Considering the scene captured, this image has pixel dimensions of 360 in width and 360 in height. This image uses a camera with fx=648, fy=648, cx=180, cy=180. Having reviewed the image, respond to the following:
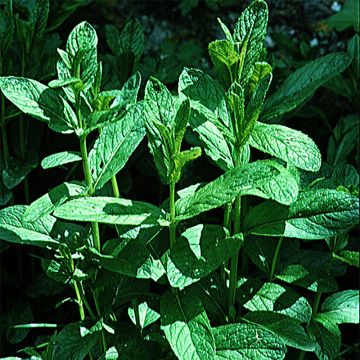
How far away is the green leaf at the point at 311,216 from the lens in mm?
946

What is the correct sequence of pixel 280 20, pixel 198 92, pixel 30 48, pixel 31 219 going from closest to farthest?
pixel 31 219
pixel 198 92
pixel 30 48
pixel 280 20

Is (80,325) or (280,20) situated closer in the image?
(80,325)

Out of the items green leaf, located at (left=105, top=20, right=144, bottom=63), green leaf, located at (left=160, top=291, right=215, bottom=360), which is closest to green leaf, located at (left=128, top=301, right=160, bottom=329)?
green leaf, located at (left=160, top=291, right=215, bottom=360)

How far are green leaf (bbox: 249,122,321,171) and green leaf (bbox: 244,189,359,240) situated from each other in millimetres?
73

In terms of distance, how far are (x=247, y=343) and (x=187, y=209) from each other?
227mm

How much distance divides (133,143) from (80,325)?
300 mm

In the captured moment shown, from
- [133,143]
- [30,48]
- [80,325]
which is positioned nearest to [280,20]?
[30,48]

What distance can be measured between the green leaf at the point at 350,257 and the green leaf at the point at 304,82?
0.85 feet

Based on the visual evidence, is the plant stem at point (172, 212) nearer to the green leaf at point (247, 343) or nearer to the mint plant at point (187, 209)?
the mint plant at point (187, 209)

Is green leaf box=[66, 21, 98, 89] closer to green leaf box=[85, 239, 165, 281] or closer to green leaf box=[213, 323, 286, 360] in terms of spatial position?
green leaf box=[85, 239, 165, 281]

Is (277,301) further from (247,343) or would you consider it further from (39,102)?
(39,102)

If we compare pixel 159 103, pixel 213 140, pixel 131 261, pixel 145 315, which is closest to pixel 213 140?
pixel 213 140

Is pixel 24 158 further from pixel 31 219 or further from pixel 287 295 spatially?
pixel 287 295

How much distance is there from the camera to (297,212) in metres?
0.98
